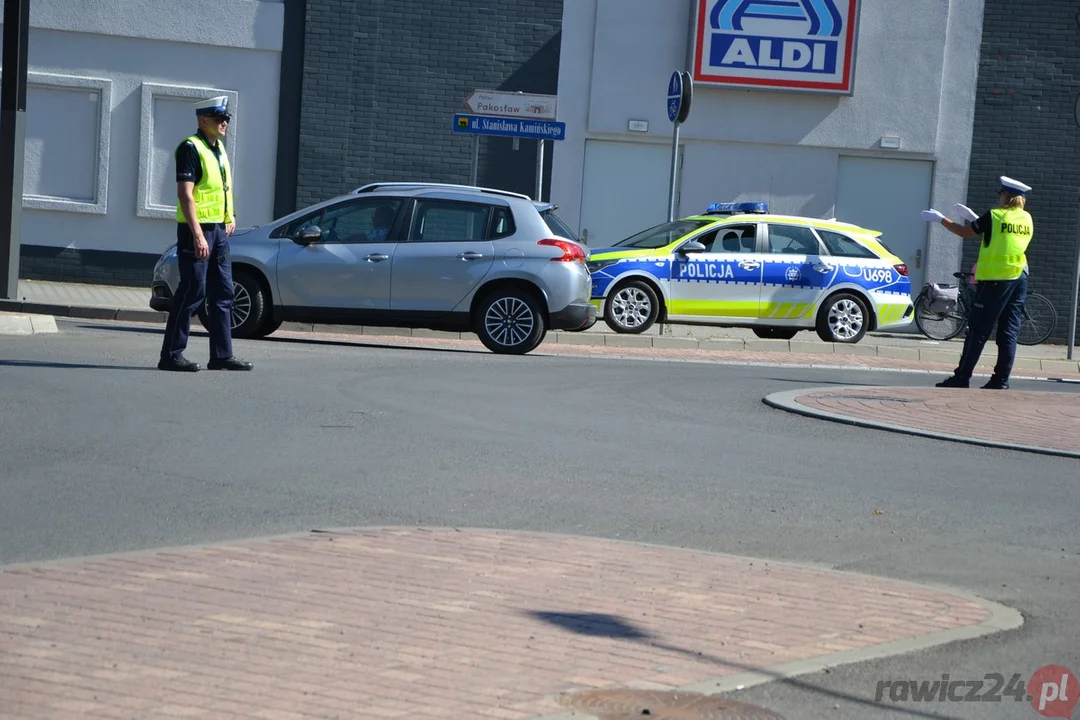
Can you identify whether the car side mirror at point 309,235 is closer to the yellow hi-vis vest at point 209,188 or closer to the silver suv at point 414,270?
the silver suv at point 414,270

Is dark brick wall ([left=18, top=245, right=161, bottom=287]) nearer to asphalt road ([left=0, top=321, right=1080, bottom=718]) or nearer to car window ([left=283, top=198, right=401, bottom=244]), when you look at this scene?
car window ([left=283, top=198, right=401, bottom=244])

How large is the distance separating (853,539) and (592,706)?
123 inches

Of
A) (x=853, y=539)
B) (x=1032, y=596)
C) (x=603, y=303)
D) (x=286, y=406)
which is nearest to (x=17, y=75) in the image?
(x=603, y=303)

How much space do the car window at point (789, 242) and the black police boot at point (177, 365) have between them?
10103 mm

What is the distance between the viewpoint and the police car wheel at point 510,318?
15.9 metres

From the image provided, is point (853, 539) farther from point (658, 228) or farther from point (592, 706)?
point (658, 228)

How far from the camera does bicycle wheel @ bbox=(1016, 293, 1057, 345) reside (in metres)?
23.9

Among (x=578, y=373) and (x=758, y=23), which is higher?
(x=758, y=23)

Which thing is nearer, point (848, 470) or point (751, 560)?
point (751, 560)

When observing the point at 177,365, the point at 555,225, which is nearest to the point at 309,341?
the point at 555,225

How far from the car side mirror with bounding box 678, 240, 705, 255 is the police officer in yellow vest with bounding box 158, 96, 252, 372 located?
8785 mm

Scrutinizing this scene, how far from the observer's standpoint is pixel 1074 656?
5.34 metres

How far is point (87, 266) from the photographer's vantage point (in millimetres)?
23359

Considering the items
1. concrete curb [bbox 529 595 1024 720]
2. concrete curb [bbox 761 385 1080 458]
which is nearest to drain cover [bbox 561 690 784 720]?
concrete curb [bbox 529 595 1024 720]
